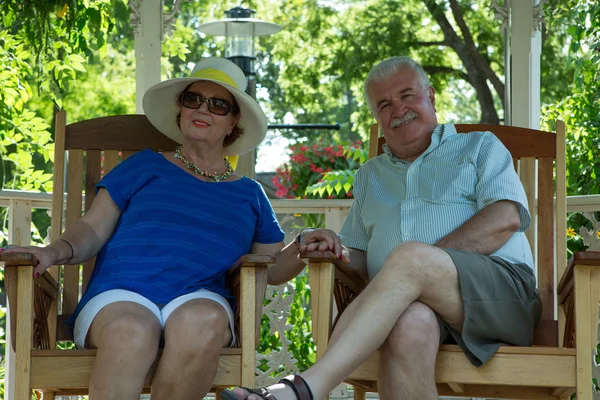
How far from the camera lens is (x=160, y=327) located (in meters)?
2.31

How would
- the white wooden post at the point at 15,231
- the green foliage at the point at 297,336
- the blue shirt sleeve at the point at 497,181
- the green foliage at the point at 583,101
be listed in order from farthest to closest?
1. the green foliage at the point at 583,101
2. the green foliage at the point at 297,336
3. the white wooden post at the point at 15,231
4. the blue shirt sleeve at the point at 497,181

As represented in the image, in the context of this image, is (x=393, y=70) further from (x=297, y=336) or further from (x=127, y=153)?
(x=297, y=336)

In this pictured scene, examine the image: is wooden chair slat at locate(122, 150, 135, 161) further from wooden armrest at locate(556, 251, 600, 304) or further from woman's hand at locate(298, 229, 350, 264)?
wooden armrest at locate(556, 251, 600, 304)

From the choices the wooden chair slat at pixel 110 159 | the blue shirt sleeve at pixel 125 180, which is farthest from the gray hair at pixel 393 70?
the wooden chair slat at pixel 110 159

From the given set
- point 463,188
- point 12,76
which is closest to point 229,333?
point 463,188

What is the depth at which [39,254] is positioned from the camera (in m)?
2.27

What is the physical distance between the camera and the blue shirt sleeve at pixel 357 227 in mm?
2732

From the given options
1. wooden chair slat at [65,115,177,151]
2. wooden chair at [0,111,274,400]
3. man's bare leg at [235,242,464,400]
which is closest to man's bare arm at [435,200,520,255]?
man's bare leg at [235,242,464,400]

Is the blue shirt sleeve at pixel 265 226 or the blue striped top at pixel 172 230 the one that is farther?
the blue shirt sleeve at pixel 265 226

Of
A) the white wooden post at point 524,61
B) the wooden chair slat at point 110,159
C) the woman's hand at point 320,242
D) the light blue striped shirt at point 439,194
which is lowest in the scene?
the woman's hand at point 320,242

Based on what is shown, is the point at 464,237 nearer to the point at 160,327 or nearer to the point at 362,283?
the point at 362,283

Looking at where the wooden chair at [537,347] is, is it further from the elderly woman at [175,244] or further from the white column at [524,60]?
the white column at [524,60]

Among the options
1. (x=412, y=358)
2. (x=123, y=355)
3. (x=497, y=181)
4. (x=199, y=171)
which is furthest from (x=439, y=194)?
(x=123, y=355)

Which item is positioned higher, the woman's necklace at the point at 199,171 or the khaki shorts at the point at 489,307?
the woman's necklace at the point at 199,171
